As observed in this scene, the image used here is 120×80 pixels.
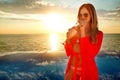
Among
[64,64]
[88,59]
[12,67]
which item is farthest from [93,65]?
[12,67]

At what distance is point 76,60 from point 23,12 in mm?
1361

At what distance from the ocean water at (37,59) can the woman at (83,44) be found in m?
1.02

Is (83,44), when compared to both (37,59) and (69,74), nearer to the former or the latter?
(69,74)

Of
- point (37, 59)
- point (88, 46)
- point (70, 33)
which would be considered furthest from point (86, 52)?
point (37, 59)

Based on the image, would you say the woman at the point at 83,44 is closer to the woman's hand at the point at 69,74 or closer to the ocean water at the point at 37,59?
the woman's hand at the point at 69,74

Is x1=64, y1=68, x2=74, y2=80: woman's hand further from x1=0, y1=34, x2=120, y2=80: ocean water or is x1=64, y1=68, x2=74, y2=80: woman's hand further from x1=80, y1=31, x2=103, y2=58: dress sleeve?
x1=0, y1=34, x2=120, y2=80: ocean water

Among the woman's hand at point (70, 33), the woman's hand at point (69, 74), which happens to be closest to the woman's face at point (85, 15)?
the woman's hand at point (70, 33)

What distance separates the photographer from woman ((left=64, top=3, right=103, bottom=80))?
285 centimetres

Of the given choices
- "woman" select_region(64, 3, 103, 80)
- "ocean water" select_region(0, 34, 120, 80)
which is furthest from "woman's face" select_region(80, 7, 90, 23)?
"ocean water" select_region(0, 34, 120, 80)

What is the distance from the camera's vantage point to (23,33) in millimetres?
4008

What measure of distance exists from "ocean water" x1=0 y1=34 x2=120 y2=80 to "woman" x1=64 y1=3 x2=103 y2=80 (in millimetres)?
1018

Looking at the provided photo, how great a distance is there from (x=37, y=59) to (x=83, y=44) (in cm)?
120

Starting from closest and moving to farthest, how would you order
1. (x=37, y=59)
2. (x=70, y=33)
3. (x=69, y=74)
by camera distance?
(x=70, y=33) < (x=69, y=74) < (x=37, y=59)

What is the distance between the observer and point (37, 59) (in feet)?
12.9
